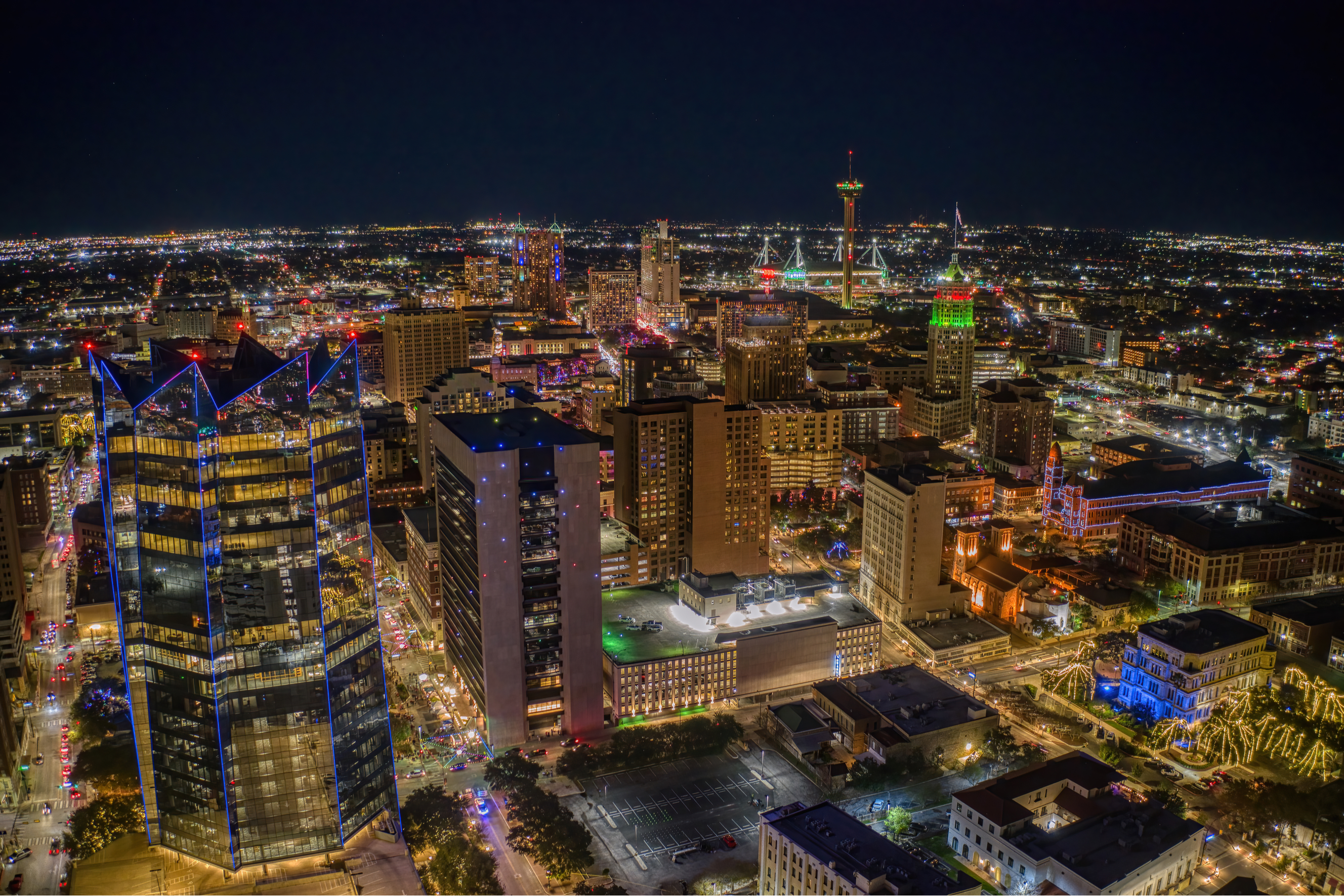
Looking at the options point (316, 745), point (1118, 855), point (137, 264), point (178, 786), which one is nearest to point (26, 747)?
point (178, 786)

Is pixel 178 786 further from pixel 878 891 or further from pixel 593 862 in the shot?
pixel 878 891

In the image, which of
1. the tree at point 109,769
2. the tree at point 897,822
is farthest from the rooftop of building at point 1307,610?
the tree at point 109,769

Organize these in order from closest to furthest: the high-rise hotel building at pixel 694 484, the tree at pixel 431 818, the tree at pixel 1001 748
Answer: the tree at pixel 431 818 < the tree at pixel 1001 748 < the high-rise hotel building at pixel 694 484

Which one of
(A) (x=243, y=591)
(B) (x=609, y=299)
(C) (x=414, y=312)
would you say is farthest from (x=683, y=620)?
(B) (x=609, y=299)

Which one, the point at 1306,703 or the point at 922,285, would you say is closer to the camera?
the point at 1306,703

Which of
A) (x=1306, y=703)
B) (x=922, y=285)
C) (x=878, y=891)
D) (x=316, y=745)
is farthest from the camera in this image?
(x=922, y=285)

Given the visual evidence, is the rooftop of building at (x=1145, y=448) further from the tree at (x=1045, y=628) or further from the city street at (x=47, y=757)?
the city street at (x=47, y=757)

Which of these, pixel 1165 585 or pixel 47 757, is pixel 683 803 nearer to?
pixel 47 757

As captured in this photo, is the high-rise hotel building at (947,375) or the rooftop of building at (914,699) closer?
the rooftop of building at (914,699)
